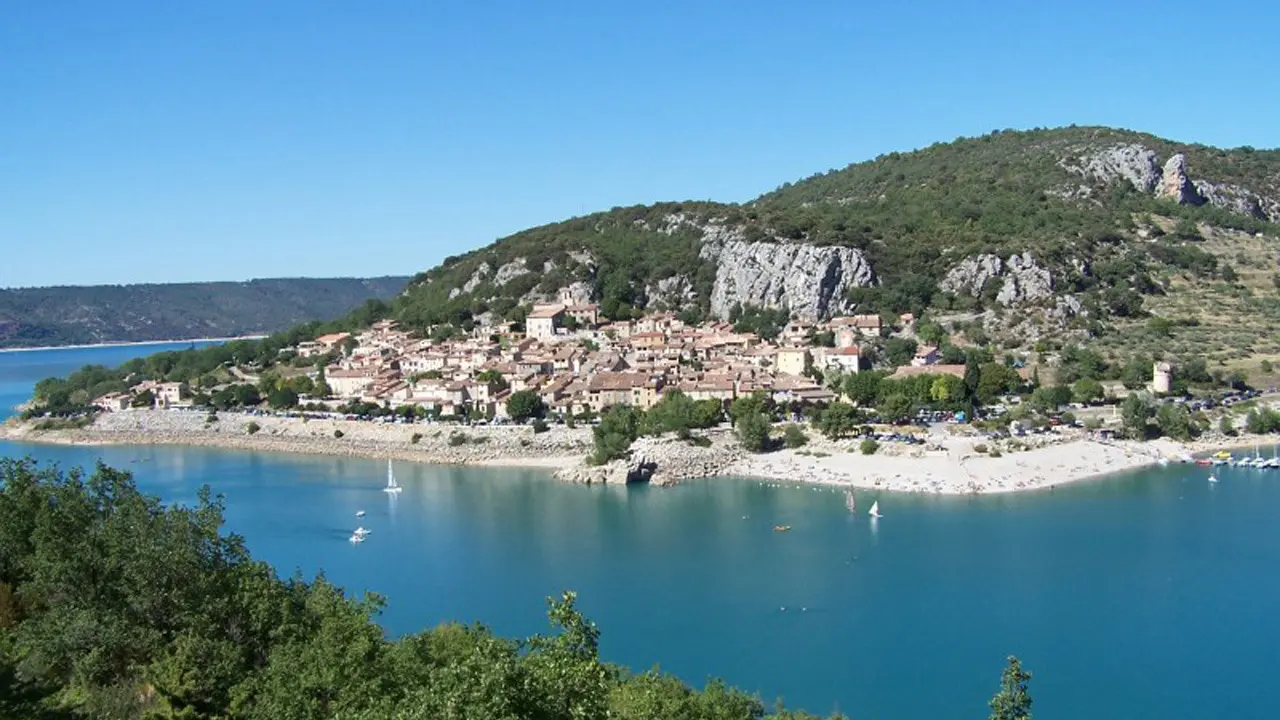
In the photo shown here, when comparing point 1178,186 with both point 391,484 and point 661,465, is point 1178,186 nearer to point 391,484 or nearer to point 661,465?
point 661,465

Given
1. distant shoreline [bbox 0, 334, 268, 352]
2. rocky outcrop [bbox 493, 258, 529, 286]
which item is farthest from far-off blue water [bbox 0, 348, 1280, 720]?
distant shoreline [bbox 0, 334, 268, 352]

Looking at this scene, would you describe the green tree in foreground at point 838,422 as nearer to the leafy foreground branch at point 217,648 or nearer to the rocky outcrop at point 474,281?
the leafy foreground branch at point 217,648

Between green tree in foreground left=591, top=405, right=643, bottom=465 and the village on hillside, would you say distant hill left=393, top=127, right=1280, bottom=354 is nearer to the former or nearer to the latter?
the village on hillside

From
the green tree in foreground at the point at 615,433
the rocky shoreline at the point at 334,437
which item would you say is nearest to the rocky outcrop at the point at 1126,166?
the green tree in foreground at the point at 615,433

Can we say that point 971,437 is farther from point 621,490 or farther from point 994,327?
point 994,327

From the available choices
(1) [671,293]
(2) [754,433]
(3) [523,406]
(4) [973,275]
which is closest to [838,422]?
(2) [754,433]
